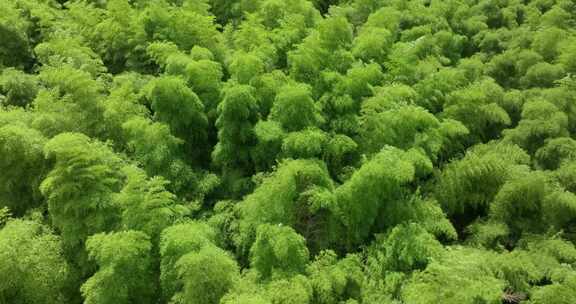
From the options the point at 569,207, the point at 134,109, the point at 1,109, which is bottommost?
the point at 1,109

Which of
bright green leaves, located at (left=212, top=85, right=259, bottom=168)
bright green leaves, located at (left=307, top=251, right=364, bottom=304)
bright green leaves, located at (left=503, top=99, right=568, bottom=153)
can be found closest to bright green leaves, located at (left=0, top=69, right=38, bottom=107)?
bright green leaves, located at (left=212, top=85, right=259, bottom=168)

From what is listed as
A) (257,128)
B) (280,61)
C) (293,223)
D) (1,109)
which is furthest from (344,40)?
(1,109)

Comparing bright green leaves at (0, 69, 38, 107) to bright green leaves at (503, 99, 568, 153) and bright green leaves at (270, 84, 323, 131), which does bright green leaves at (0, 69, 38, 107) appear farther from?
bright green leaves at (503, 99, 568, 153)

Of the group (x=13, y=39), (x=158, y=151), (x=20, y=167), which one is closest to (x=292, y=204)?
(x=158, y=151)

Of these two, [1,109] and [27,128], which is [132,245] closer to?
[27,128]

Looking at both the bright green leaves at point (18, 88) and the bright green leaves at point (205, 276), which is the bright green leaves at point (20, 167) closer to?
the bright green leaves at point (18, 88)

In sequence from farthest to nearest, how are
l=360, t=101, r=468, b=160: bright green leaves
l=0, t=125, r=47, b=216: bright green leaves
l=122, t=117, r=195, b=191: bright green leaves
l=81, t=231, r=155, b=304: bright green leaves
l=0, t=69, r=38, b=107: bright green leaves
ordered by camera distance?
1. l=0, t=69, r=38, b=107: bright green leaves
2. l=122, t=117, r=195, b=191: bright green leaves
3. l=360, t=101, r=468, b=160: bright green leaves
4. l=0, t=125, r=47, b=216: bright green leaves
5. l=81, t=231, r=155, b=304: bright green leaves

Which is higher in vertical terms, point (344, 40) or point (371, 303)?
point (344, 40)
